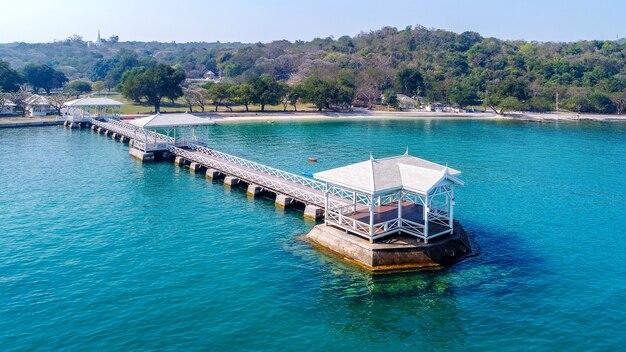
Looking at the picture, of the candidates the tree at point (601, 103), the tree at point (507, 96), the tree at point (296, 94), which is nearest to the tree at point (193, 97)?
the tree at point (296, 94)

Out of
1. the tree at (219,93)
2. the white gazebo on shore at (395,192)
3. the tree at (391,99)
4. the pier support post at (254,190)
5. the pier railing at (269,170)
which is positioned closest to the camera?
the white gazebo on shore at (395,192)

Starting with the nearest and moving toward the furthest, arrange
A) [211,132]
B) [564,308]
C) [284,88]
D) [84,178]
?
[564,308] < [84,178] < [211,132] < [284,88]

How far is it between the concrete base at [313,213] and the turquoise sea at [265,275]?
2.47ft

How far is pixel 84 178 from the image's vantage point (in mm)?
54625

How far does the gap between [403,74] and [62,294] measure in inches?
5626

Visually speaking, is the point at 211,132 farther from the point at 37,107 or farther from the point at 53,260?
the point at 53,260

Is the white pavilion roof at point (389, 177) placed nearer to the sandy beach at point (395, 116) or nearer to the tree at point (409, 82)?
the sandy beach at point (395, 116)

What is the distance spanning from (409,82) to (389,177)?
13366 cm

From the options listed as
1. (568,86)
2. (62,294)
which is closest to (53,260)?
(62,294)

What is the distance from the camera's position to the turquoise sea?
2381 cm

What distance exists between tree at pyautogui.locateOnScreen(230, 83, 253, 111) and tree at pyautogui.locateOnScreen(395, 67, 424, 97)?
55.0 metres

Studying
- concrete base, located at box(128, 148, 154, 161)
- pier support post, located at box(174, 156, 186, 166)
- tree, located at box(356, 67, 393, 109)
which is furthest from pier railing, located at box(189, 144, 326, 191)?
tree, located at box(356, 67, 393, 109)

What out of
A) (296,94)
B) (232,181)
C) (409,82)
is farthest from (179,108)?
(232,181)

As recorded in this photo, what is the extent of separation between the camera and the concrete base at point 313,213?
40750 millimetres
